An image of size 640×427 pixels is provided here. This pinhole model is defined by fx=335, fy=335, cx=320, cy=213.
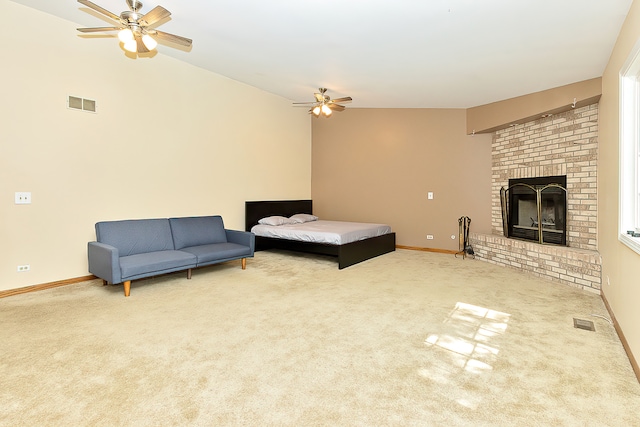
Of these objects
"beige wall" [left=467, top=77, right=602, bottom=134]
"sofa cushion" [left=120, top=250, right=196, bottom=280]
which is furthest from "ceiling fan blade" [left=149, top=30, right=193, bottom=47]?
"beige wall" [left=467, top=77, right=602, bottom=134]

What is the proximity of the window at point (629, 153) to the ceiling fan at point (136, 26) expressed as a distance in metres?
3.92

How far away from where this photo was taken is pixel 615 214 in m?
3.07

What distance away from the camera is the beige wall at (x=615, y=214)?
93.1 inches

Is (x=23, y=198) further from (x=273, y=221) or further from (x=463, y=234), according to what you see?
(x=463, y=234)

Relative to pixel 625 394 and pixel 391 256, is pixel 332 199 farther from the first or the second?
pixel 625 394

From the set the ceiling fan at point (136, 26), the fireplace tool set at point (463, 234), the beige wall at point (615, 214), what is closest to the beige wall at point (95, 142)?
the ceiling fan at point (136, 26)

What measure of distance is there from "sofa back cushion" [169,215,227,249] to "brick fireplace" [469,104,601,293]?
4.33m

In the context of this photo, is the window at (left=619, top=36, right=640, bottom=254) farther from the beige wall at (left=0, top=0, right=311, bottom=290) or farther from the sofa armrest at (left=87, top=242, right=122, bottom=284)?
the beige wall at (left=0, top=0, right=311, bottom=290)

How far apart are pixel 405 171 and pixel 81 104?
5.37 m

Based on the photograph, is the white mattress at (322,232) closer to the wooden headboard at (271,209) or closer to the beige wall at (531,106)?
the wooden headboard at (271,209)

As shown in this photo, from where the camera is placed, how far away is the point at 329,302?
3.48m

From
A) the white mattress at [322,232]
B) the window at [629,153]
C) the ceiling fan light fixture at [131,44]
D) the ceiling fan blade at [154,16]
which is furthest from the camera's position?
the white mattress at [322,232]

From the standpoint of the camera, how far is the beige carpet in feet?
5.65

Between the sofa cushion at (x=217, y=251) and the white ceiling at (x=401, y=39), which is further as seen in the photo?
the sofa cushion at (x=217, y=251)
